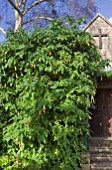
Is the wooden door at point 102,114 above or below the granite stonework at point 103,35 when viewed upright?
below

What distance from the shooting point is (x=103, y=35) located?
786 cm

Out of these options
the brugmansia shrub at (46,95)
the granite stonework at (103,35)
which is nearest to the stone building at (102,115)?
the granite stonework at (103,35)

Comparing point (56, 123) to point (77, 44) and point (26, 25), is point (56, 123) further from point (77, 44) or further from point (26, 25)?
point (26, 25)

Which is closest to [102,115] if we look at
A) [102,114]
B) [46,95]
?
[102,114]

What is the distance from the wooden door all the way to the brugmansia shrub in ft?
9.55

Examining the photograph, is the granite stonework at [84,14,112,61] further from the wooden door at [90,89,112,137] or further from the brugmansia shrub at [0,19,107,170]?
the brugmansia shrub at [0,19,107,170]

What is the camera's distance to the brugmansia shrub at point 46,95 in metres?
3.94

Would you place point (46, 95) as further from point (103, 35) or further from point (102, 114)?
point (103, 35)

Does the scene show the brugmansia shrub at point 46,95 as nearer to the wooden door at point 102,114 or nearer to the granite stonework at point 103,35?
the wooden door at point 102,114

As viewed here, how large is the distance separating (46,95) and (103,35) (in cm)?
465

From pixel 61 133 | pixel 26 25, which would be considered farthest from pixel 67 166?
pixel 26 25

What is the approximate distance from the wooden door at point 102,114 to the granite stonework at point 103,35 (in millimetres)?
1303

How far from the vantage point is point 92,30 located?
8.08 metres

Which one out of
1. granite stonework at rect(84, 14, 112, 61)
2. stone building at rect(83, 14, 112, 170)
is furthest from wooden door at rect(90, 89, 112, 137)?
granite stonework at rect(84, 14, 112, 61)
